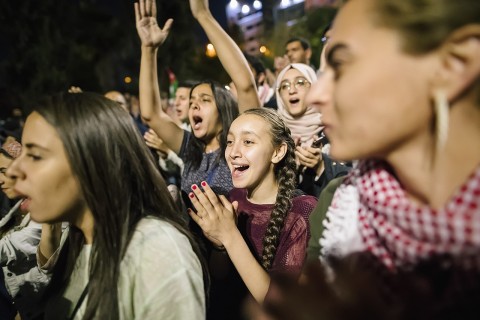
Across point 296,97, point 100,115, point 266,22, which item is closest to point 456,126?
point 100,115

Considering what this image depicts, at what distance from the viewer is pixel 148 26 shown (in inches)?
122

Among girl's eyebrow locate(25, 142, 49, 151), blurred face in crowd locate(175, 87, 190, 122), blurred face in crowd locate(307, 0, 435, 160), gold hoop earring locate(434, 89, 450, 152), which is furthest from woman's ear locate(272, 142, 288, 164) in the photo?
blurred face in crowd locate(175, 87, 190, 122)

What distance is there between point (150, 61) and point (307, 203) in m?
1.63

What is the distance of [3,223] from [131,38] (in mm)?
28469

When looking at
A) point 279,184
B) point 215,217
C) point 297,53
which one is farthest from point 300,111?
point 297,53

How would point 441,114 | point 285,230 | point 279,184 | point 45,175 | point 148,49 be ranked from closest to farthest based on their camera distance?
1. point 441,114
2. point 45,175
3. point 285,230
4. point 279,184
5. point 148,49

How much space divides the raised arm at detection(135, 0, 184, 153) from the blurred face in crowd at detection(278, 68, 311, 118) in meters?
1.15

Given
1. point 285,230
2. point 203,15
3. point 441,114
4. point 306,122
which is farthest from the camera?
point 306,122

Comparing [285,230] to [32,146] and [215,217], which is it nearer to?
[215,217]

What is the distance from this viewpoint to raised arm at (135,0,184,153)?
307cm

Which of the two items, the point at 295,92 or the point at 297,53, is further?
the point at 297,53

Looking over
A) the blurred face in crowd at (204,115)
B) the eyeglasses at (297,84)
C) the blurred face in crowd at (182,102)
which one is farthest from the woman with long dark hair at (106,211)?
the blurred face in crowd at (182,102)

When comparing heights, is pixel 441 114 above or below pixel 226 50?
below

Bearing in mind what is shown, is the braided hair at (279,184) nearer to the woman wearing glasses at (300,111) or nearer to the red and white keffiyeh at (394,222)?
the woman wearing glasses at (300,111)
